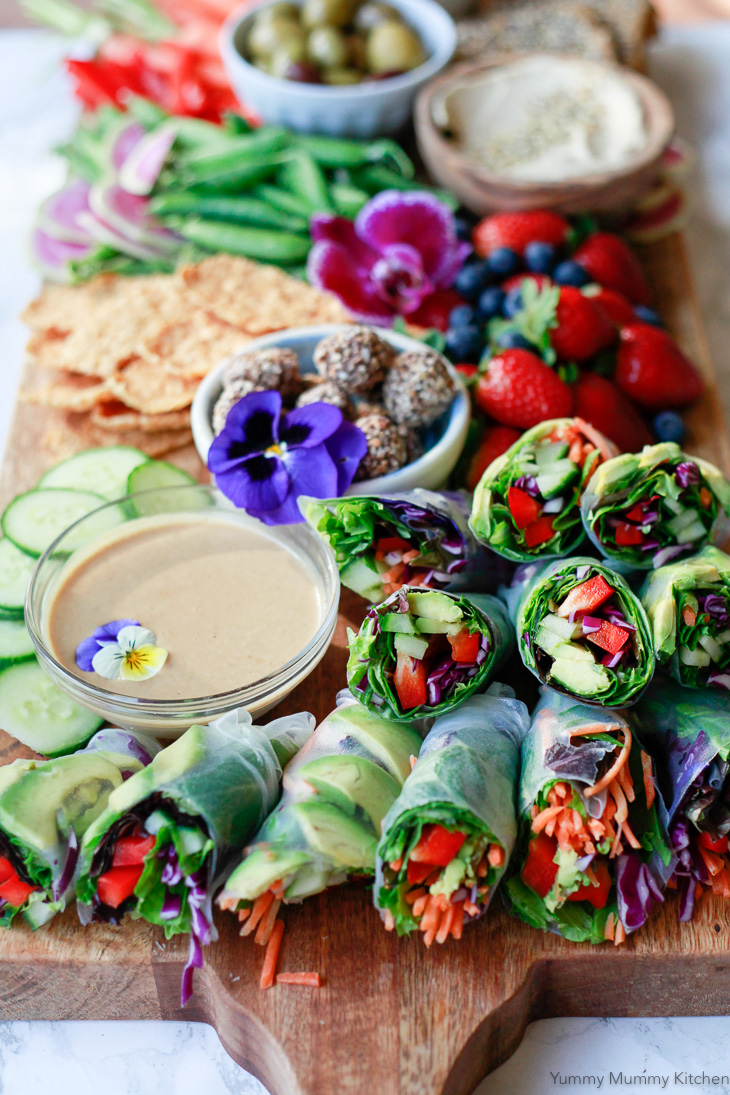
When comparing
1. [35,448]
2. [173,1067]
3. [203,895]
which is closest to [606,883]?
[203,895]

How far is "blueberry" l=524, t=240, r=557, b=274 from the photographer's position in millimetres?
2424

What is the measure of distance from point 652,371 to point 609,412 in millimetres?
193

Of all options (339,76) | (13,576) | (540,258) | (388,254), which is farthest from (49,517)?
(339,76)

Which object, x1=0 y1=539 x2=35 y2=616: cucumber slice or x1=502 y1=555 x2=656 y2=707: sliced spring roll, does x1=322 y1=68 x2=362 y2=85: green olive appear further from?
x1=502 y1=555 x2=656 y2=707: sliced spring roll

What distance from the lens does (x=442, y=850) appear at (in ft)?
4.40

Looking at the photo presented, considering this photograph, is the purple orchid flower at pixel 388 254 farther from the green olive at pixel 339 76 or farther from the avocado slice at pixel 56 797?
the avocado slice at pixel 56 797

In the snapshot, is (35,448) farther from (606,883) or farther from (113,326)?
(606,883)

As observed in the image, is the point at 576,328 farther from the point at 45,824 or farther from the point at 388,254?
the point at 45,824

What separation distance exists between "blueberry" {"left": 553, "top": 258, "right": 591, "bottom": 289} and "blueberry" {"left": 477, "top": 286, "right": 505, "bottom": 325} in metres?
0.16

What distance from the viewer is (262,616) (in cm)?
175

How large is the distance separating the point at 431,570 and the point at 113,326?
114 centimetres

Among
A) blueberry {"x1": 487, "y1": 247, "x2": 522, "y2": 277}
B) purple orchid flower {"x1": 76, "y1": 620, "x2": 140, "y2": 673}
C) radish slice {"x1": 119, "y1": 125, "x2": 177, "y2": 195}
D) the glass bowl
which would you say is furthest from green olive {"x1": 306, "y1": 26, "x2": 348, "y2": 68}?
purple orchid flower {"x1": 76, "y1": 620, "x2": 140, "y2": 673}

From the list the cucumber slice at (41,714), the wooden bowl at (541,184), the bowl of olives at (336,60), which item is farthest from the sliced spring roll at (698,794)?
the bowl of olives at (336,60)

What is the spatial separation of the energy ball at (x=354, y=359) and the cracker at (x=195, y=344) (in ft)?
1.13
